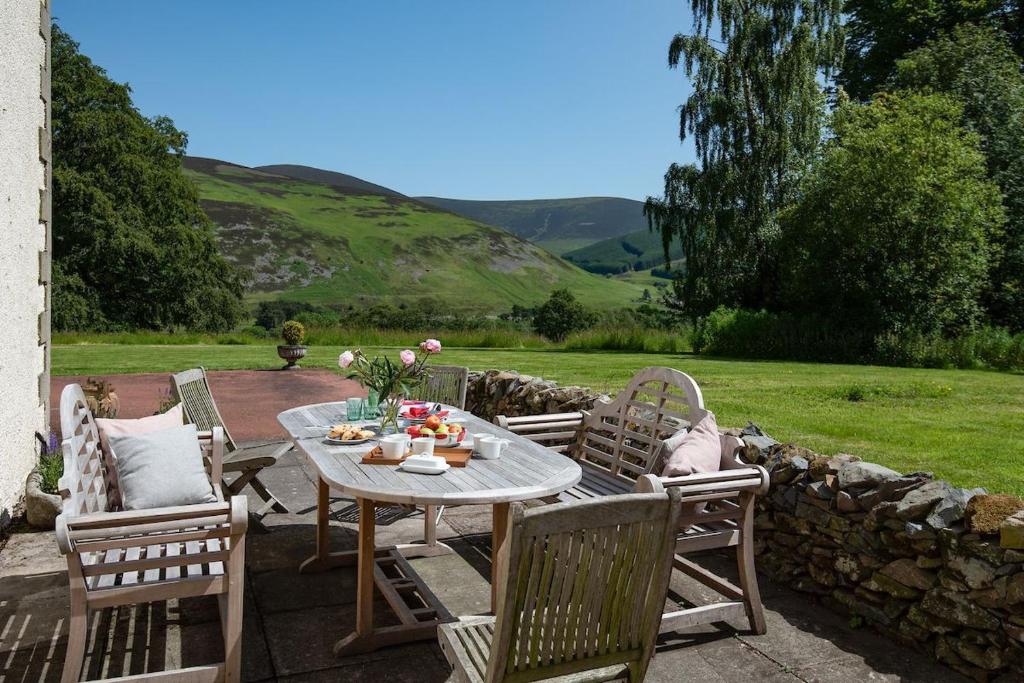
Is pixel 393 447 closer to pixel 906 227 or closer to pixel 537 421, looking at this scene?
pixel 537 421

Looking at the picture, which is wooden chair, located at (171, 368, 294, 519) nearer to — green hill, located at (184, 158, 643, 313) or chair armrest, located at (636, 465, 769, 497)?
chair armrest, located at (636, 465, 769, 497)

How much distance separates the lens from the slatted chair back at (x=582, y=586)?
194 centimetres

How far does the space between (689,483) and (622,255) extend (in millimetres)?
170611

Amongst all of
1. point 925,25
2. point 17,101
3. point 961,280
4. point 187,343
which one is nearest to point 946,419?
point 17,101

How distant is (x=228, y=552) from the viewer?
284cm

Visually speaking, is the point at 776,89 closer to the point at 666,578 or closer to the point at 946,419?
the point at 946,419

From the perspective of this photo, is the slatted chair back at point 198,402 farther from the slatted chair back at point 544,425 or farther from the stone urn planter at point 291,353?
the stone urn planter at point 291,353

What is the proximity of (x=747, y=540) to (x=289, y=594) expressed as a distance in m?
2.29

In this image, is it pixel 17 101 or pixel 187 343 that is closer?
pixel 17 101

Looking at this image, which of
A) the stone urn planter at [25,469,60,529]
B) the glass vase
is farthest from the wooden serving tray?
the stone urn planter at [25,469,60,529]

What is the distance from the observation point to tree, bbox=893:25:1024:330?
2000cm

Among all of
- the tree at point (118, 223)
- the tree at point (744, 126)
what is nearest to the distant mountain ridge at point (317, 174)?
the tree at point (118, 223)

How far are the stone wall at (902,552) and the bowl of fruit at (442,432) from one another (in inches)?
68.5

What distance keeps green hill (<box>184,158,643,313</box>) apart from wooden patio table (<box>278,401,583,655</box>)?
8156cm
